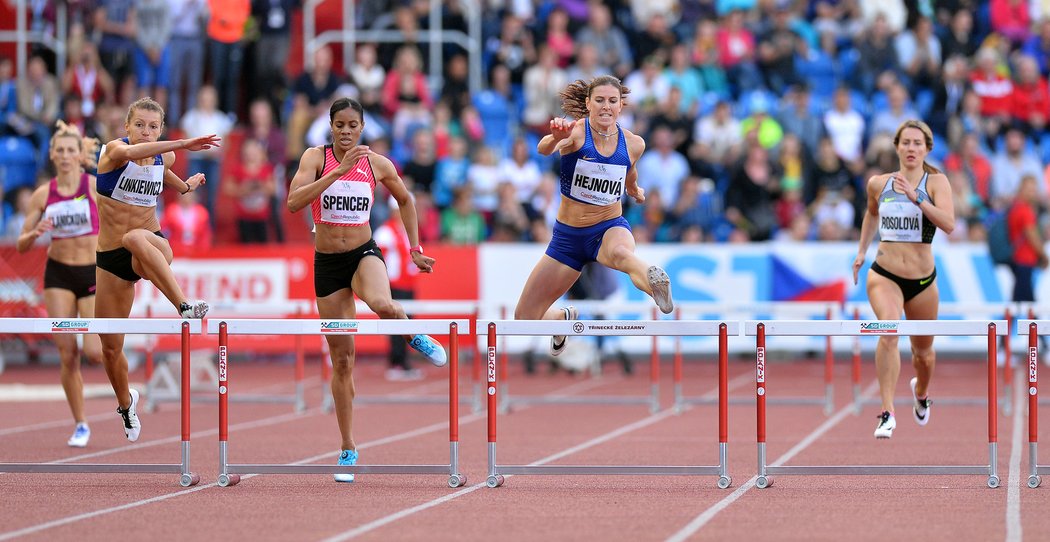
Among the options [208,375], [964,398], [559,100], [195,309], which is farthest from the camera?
[559,100]

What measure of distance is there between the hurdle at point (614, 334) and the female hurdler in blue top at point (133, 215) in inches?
80.5

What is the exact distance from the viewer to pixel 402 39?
76.0 ft

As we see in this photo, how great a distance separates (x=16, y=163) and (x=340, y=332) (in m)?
14.0

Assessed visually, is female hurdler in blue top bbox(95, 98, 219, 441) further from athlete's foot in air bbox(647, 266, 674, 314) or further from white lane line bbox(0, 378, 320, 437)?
white lane line bbox(0, 378, 320, 437)

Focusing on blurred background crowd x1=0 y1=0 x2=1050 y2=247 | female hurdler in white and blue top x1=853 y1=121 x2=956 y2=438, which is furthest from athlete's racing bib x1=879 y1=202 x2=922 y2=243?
blurred background crowd x1=0 y1=0 x2=1050 y2=247

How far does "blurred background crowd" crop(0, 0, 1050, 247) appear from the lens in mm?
20703

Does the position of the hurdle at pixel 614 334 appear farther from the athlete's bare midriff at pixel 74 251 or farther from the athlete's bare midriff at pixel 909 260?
the athlete's bare midriff at pixel 74 251

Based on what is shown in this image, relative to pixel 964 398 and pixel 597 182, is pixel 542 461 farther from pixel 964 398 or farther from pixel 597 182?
pixel 964 398

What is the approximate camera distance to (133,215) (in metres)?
10.0

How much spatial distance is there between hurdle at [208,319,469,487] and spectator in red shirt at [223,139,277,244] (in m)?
11.4

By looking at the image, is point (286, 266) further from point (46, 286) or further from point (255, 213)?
point (46, 286)

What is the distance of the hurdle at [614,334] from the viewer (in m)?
8.90

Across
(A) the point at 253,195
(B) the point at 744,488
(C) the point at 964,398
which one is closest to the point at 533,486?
(B) the point at 744,488

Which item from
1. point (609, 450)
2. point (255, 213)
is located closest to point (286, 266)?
point (255, 213)
